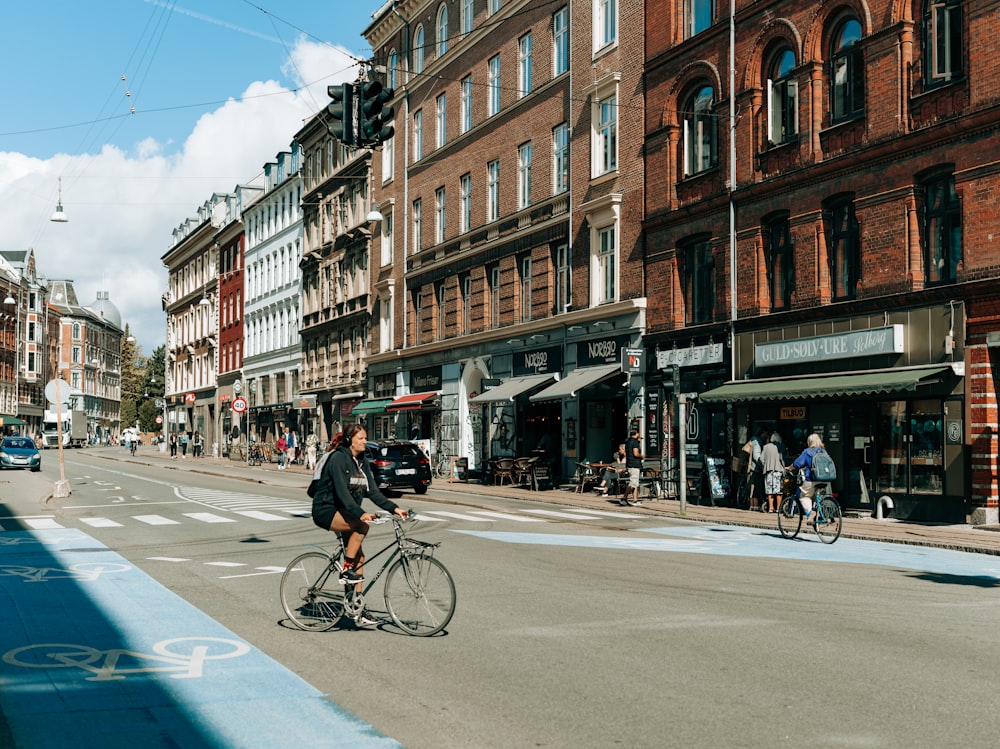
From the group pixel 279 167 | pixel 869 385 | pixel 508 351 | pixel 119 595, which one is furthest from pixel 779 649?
pixel 279 167

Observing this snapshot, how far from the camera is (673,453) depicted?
30.4 m

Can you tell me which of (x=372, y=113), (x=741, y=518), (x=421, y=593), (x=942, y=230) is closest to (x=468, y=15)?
(x=942, y=230)

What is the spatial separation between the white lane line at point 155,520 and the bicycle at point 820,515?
1124 cm

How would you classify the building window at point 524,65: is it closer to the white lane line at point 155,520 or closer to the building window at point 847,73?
the building window at point 847,73

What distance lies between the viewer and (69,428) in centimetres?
10894

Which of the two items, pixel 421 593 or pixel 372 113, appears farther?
pixel 372 113

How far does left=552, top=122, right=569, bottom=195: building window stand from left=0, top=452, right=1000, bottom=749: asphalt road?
20942 millimetres

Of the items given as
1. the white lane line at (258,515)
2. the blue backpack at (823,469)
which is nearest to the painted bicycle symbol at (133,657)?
the blue backpack at (823,469)

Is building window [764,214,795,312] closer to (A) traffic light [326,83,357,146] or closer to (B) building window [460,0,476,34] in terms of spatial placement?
(A) traffic light [326,83,357,146]

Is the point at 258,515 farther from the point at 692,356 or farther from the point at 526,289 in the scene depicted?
the point at 526,289

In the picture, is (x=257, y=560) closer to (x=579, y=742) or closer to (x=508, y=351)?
(x=579, y=742)

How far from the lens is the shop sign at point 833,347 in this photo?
74.6 ft

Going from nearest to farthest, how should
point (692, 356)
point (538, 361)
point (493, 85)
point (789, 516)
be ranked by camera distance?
point (789, 516) → point (692, 356) → point (538, 361) → point (493, 85)

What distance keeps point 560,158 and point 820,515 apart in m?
21.0
